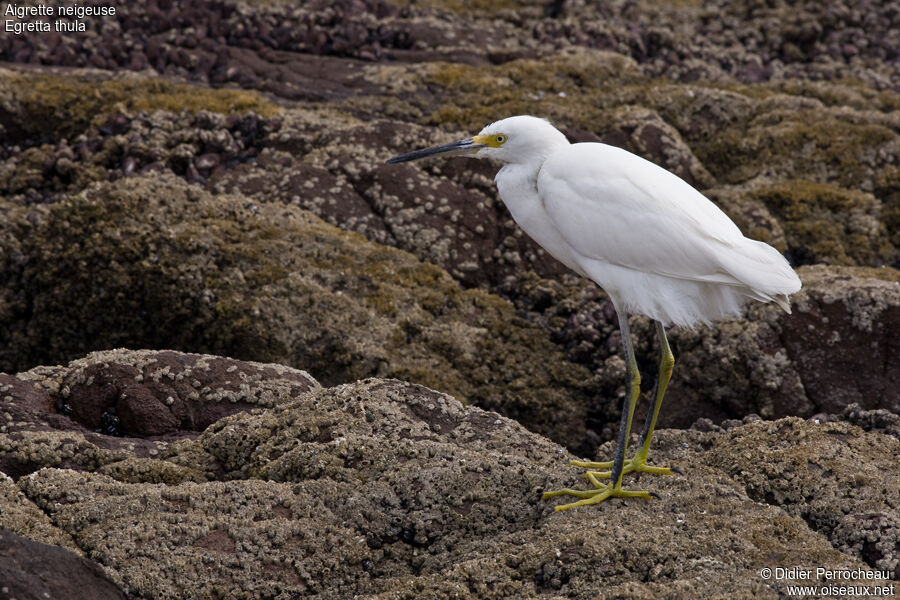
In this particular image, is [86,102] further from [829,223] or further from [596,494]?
[829,223]

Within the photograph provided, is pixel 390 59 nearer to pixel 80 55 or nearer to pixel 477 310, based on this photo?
pixel 80 55

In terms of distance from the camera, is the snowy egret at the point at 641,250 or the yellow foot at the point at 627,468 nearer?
the snowy egret at the point at 641,250

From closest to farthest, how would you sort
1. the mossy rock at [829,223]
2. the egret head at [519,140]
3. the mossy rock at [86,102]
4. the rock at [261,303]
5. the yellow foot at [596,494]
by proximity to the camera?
the yellow foot at [596,494] → the egret head at [519,140] → the rock at [261,303] → the mossy rock at [829,223] → the mossy rock at [86,102]

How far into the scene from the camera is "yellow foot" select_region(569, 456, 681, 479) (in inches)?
200

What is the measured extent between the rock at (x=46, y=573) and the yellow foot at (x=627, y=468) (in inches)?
106

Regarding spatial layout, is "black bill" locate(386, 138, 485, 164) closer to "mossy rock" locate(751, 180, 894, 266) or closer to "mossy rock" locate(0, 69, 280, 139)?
"mossy rock" locate(0, 69, 280, 139)

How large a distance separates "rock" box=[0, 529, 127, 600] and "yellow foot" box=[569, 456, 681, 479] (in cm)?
269

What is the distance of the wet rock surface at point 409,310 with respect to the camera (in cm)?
427

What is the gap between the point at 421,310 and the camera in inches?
291

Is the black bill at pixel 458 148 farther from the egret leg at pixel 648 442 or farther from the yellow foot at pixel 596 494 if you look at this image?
the yellow foot at pixel 596 494

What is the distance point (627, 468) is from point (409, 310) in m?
2.71

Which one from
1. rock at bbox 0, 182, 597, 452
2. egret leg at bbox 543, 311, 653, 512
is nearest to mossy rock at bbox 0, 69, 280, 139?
rock at bbox 0, 182, 597, 452

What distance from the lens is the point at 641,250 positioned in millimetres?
5102

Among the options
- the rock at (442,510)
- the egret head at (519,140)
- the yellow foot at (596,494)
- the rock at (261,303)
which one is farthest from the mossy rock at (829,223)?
the yellow foot at (596,494)
